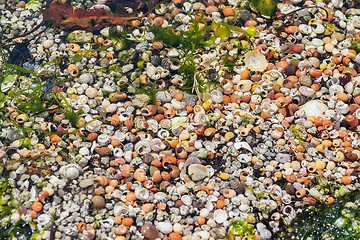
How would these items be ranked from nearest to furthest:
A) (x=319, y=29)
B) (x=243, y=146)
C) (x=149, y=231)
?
(x=149, y=231)
(x=243, y=146)
(x=319, y=29)

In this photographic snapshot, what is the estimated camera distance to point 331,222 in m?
2.38

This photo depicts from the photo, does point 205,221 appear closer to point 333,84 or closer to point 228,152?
point 228,152

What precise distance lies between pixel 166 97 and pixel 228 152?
71 cm

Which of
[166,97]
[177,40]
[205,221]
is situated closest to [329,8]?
[177,40]

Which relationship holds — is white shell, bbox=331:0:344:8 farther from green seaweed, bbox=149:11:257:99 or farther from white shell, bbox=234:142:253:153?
white shell, bbox=234:142:253:153

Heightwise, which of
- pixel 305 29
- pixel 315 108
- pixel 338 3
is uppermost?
pixel 338 3

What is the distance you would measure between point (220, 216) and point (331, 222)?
28.9 inches

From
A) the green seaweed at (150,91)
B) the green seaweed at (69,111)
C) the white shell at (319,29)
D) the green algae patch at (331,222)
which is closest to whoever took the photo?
the green algae patch at (331,222)

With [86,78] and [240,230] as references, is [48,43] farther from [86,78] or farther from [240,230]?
[240,230]

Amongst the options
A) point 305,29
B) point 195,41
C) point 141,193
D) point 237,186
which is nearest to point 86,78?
point 195,41

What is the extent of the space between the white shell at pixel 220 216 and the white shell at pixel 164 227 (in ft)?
1.04

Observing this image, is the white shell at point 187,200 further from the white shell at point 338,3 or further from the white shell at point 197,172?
the white shell at point 338,3

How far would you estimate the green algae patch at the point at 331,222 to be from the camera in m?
2.33

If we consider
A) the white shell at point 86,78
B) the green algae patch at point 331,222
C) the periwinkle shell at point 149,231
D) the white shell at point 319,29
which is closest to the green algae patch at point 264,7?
the white shell at point 319,29
